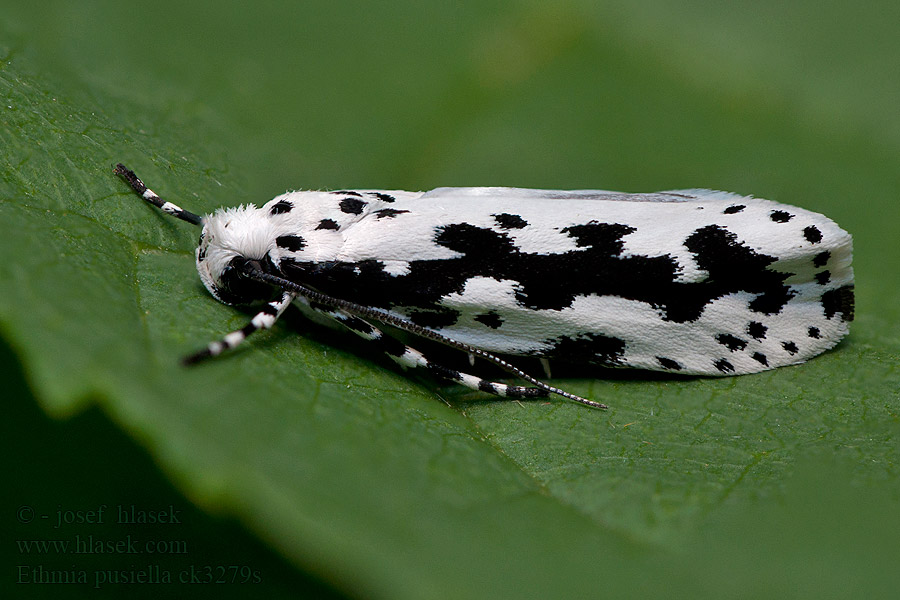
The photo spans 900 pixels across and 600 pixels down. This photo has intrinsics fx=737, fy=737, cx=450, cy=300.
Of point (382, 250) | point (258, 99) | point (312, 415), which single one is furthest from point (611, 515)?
point (258, 99)

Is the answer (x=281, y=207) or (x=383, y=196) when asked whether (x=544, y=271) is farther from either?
(x=281, y=207)

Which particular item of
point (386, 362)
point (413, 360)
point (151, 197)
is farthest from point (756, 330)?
point (151, 197)

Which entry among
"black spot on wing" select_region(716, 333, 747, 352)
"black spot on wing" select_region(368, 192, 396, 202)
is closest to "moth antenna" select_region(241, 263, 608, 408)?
"black spot on wing" select_region(368, 192, 396, 202)

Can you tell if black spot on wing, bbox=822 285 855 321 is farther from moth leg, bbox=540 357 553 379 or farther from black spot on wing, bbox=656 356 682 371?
moth leg, bbox=540 357 553 379

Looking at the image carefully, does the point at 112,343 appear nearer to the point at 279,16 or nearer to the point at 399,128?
the point at 399,128

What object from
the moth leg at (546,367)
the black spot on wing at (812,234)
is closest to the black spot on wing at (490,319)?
the moth leg at (546,367)

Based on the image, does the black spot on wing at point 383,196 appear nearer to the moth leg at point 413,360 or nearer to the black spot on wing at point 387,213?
the black spot on wing at point 387,213
